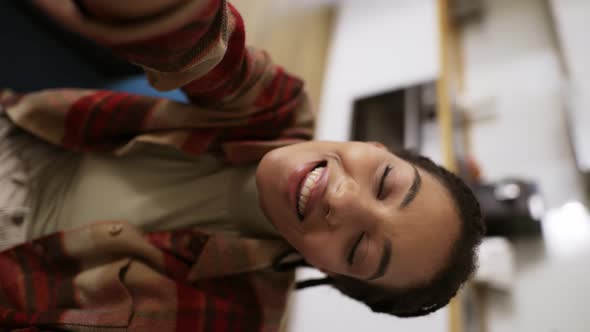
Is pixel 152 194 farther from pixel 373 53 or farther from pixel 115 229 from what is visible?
pixel 373 53

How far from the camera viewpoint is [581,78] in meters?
1.60

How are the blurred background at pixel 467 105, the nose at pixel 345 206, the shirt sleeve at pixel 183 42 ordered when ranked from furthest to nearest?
1. the blurred background at pixel 467 105
2. the nose at pixel 345 206
3. the shirt sleeve at pixel 183 42

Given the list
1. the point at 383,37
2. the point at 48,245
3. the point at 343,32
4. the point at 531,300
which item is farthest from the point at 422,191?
the point at 343,32

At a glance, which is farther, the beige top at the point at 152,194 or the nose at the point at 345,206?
the beige top at the point at 152,194

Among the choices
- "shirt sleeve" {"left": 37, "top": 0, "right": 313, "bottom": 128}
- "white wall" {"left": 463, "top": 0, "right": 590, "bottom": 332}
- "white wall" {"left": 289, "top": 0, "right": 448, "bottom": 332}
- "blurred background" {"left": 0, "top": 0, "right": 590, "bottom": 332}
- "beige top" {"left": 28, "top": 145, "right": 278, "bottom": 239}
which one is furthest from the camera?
"white wall" {"left": 289, "top": 0, "right": 448, "bottom": 332}

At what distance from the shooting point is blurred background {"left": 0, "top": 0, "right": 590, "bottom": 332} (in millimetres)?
1084

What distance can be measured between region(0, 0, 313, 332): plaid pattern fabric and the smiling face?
14 cm

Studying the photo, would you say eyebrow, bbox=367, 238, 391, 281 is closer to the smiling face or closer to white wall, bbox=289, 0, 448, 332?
the smiling face

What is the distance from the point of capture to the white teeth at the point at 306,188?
0.65 m

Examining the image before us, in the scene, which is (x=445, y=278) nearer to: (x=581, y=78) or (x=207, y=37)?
(x=207, y=37)

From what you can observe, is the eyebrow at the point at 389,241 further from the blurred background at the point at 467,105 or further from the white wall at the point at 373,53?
the white wall at the point at 373,53

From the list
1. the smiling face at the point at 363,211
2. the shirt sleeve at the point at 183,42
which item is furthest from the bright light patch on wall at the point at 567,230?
the shirt sleeve at the point at 183,42

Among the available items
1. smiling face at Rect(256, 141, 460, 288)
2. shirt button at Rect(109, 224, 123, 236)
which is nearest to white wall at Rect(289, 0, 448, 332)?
smiling face at Rect(256, 141, 460, 288)

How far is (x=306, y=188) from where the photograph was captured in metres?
0.65
